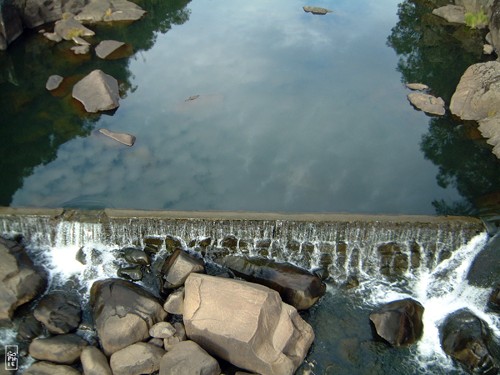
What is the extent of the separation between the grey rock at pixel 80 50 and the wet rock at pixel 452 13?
653 inches

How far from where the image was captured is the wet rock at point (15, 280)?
11070mm

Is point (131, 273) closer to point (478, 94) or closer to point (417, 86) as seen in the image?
point (478, 94)

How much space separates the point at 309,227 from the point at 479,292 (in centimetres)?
404

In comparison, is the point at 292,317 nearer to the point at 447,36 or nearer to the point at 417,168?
the point at 417,168

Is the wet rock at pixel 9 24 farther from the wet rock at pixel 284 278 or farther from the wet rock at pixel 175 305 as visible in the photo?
the wet rock at pixel 175 305

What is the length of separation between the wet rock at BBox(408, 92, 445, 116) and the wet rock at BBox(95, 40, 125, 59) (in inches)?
476

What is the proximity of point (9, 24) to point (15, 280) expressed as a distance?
48.9 ft

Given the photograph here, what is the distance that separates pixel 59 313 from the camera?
1103cm

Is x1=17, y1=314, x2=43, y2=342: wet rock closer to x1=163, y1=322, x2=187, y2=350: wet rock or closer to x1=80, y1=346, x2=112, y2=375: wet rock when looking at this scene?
x1=80, y1=346, x2=112, y2=375: wet rock

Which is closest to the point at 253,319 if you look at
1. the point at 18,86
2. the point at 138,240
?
the point at 138,240

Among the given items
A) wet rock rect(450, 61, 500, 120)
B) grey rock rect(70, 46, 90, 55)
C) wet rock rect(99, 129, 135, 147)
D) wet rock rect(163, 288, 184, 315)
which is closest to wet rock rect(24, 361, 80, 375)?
wet rock rect(163, 288, 184, 315)

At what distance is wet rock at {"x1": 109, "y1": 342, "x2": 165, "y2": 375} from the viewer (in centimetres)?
984

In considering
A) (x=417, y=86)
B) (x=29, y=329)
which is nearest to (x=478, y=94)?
(x=417, y=86)
